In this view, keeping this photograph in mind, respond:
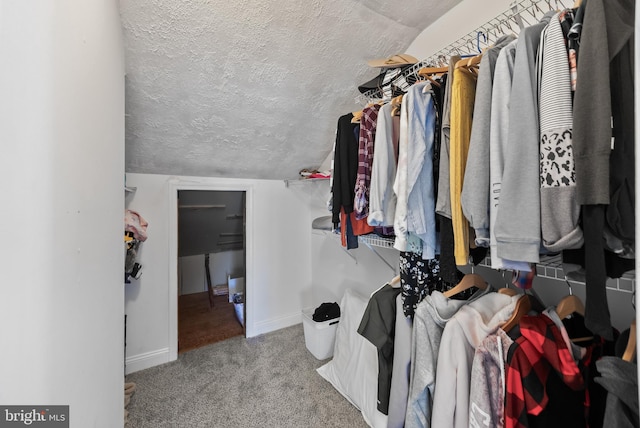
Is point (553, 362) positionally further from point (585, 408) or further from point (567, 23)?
point (567, 23)

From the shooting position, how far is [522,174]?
62 cm

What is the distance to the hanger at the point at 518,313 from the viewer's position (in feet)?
2.77

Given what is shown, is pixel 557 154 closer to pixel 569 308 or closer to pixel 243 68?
pixel 569 308

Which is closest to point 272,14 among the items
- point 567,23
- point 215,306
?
point 567,23

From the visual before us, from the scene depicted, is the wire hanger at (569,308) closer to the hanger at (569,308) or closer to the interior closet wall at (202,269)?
the hanger at (569,308)

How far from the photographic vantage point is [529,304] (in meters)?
0.91

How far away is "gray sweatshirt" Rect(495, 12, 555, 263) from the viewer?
606 mm

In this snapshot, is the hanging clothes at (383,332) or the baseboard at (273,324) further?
the baseboard at (273,324)

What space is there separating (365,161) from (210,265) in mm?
4054

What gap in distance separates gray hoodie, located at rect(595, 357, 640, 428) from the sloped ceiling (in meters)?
1.78

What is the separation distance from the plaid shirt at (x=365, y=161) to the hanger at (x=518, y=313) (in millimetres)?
662

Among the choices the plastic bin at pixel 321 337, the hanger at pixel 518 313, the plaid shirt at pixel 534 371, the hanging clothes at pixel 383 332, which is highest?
the hanger at pixel 518 313

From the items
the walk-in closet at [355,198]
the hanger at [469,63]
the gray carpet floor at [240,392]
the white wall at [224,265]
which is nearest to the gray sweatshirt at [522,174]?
the walk-in closet at [355,198]

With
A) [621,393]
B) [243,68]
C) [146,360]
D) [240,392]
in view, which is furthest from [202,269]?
[621,393]
